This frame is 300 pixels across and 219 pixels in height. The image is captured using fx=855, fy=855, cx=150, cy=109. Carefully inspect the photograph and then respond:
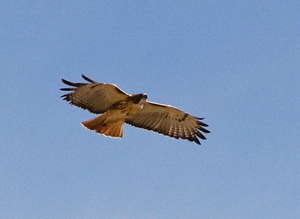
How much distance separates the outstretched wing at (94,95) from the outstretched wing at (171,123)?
1040 millimetres

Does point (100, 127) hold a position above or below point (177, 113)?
below

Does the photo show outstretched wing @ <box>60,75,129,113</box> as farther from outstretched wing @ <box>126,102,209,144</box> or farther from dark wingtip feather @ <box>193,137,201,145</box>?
dark wingtip feather @ <box>193,137,201,145</box>

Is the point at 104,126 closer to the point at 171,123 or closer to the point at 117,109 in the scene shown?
the point at 117,109

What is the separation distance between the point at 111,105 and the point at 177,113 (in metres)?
1.74

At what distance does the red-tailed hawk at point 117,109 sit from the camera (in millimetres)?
17875

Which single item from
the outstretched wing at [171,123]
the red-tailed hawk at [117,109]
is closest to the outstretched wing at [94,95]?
the red-tailed hawk at [117,109]

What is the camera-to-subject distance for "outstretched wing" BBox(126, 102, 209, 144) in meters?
19.2

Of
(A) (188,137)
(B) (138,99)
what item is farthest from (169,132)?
(B) (138,99)

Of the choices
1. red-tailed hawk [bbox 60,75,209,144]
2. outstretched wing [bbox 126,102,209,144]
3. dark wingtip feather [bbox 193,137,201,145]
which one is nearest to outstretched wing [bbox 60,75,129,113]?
red-tailed hawk [bbox 60,75,209,144]

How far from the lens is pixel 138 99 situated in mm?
18016

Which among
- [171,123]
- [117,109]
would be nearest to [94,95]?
[117,109]

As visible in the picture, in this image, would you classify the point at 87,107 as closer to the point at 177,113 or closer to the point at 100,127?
the point at 100,127

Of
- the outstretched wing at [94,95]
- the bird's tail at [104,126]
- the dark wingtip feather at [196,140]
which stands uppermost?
the dark wingtip feather at [196,140]

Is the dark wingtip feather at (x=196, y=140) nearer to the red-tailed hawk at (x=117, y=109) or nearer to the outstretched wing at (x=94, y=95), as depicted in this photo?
the red-tailed hawk at (x=117, y=109)
